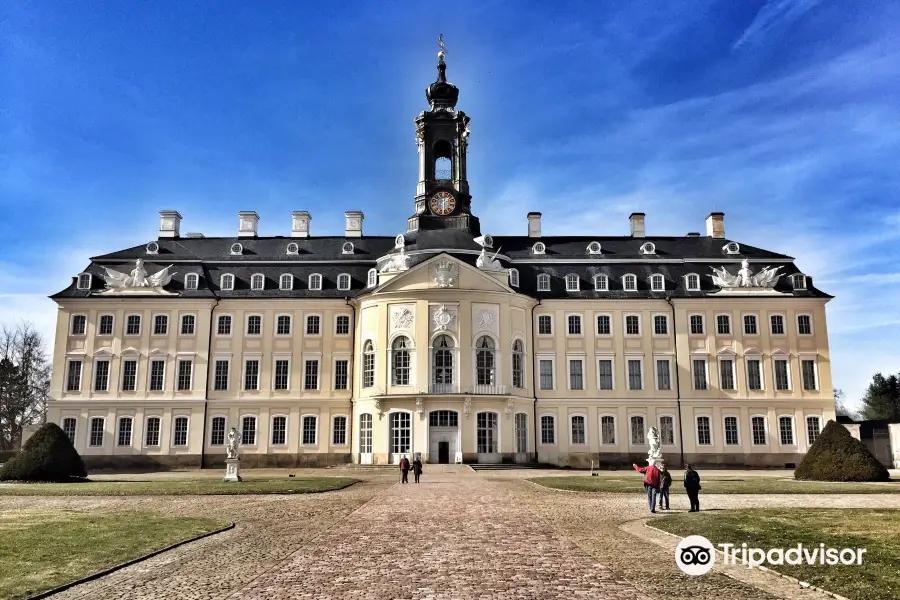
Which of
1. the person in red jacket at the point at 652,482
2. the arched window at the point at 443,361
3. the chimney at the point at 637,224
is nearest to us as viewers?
the person in red jacket at the point at 652,482

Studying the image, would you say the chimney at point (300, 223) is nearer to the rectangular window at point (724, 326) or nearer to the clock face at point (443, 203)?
the clock face at point (443, 203)

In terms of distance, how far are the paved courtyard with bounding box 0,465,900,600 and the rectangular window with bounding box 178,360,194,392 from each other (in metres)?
24.3

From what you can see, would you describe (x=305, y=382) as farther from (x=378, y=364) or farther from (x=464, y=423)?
(x=464, y=423)

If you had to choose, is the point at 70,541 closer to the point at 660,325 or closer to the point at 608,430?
the point at 608,430

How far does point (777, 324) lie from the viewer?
48.5m

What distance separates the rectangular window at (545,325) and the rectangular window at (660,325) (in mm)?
6731

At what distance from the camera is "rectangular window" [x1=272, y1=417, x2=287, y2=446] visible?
4759 cm

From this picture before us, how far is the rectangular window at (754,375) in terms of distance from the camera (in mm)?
47969

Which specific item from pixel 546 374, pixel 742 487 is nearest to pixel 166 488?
pixel 742 487

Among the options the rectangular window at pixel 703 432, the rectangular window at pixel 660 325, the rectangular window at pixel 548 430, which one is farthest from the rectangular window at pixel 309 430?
the rectangular window at pixel 703 432

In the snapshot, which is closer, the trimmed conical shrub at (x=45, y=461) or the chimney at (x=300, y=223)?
the trimmed conical shrub at (x=45, y=461)

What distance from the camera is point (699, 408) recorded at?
47844 millimetres

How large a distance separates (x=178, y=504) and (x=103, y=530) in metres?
6.44

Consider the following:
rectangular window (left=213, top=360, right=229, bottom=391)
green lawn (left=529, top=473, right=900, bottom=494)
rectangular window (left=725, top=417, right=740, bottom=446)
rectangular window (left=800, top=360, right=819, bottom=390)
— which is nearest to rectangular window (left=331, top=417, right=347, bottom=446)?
rectangular window (left=213, top=360, right=229, bottom=391)
